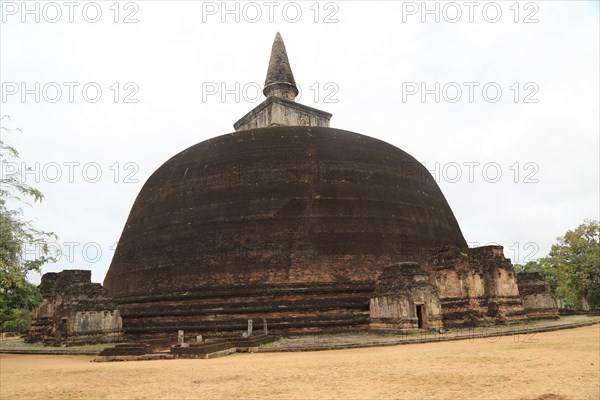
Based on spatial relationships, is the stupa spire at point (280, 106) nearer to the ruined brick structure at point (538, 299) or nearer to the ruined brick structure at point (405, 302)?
the ruined brick structure at point (405, 302)

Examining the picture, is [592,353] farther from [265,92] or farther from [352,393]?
[265,92]

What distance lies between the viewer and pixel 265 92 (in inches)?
1103

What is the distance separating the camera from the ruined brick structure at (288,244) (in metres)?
16.4

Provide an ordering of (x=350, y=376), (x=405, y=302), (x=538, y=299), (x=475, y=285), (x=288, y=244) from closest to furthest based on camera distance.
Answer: (x=350, y=376) → (x=405, y=302) → (x=288, y=244) → (x=475, y=285) → (x=538, y=299)

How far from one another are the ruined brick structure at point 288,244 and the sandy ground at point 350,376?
5096mm

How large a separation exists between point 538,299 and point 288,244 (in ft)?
40.4

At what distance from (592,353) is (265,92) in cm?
2254

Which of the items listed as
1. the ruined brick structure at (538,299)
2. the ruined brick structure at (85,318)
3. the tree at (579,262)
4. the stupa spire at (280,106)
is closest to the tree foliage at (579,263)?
the tree at (579,262)

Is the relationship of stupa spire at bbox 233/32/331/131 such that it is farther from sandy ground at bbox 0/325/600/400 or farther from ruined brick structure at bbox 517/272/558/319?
sandy ground at bbox 0/325/600/400

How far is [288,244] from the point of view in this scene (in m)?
17.1

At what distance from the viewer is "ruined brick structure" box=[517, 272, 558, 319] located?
68.2 feet

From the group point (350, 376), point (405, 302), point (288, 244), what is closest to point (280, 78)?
point (288, 244)

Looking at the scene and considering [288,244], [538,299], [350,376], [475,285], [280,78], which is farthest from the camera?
[280,78]

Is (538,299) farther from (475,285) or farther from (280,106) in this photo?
(280,106)
